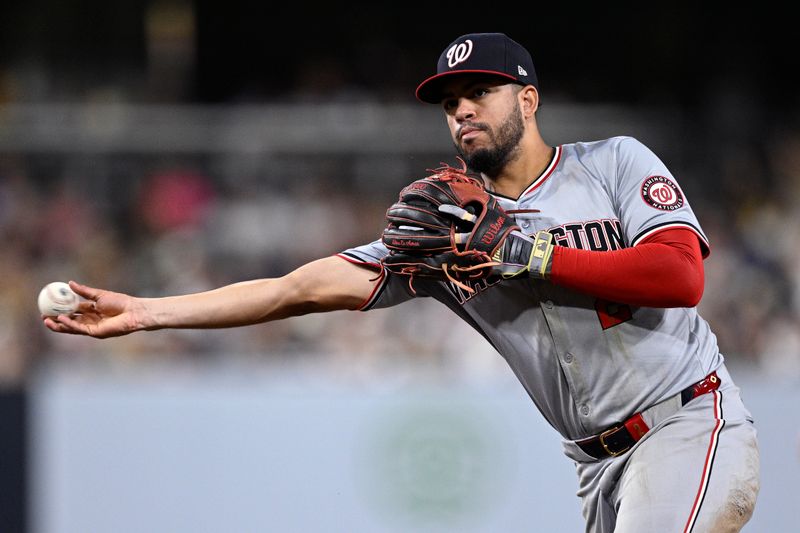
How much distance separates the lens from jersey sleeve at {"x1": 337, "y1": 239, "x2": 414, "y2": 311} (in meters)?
3.86

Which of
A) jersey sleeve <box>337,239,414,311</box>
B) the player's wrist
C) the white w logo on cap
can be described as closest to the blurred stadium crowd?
jersey sleeve <box>337,239,414,311</box>

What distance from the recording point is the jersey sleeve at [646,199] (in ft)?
11.6

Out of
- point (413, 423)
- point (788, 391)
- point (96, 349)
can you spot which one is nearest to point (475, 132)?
point (413, 423)

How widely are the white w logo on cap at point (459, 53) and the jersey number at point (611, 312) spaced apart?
3.06ft

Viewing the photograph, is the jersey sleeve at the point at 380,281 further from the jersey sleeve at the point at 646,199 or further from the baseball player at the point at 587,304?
the jersey sleeve at the point at 646,199

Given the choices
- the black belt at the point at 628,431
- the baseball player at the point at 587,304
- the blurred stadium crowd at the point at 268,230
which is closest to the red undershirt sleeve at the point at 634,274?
the baseball player at the point at 587,304

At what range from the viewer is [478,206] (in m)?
3.50

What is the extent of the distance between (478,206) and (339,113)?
767 cm

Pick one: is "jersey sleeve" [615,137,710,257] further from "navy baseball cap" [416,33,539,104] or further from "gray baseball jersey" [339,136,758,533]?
"navy baseball cap" [416,33,539,104]

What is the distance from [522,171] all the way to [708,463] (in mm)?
1177

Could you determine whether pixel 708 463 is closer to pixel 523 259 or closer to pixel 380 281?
pixel 523 259

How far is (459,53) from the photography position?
370 centimetres

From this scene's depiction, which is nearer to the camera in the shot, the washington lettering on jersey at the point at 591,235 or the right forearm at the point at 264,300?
the washington lettering on jersey at the point at 591,235

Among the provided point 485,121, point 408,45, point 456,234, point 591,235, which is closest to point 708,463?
point 591,235
